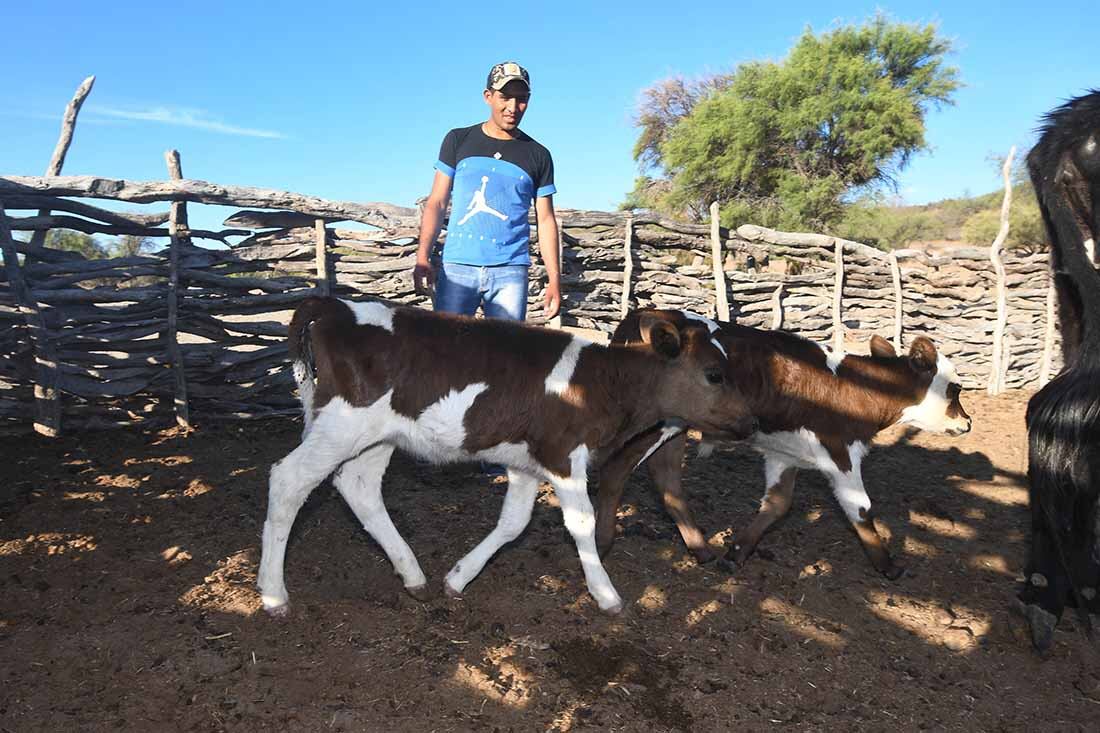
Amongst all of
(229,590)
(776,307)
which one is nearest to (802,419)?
(229,590)

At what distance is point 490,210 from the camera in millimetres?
5555

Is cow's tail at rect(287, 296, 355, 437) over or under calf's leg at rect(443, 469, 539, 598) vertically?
over

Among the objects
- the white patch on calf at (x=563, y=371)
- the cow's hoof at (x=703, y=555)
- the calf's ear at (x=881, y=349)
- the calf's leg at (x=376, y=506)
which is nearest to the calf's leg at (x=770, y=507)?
the cow's hoof at (x=703, y=555)

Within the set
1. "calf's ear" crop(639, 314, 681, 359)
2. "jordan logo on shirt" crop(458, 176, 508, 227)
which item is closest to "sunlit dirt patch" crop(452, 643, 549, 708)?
"calf's ear" crop(639, 314, 681, 359)

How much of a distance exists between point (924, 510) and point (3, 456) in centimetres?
783

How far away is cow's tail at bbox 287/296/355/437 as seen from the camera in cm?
405

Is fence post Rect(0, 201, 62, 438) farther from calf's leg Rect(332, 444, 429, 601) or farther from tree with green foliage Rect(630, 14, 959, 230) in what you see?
tree with green foliage Rect(630, 14, 959, 230)

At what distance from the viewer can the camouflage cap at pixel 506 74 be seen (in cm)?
530

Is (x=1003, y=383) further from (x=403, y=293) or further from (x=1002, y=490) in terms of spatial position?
(x=403, y=293)

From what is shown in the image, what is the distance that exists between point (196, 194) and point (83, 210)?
3.74ft

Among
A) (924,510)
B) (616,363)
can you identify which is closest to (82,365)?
(616,363)

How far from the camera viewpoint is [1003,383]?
13.2m

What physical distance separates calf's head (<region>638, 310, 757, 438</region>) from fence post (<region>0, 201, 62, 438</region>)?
5995 mm

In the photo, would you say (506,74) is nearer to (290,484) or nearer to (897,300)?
(290,484)
